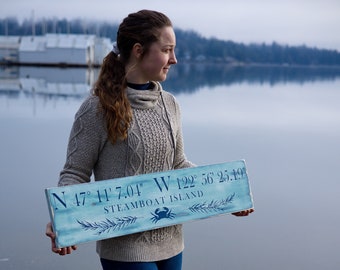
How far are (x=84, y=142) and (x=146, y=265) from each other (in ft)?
1.41

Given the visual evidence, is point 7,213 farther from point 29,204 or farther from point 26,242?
point 26,242

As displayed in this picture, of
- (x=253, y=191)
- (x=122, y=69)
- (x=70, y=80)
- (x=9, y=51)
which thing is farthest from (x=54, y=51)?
(x=122, y=69)

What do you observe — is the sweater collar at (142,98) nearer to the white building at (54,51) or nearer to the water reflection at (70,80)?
the water reflection at (70,80)

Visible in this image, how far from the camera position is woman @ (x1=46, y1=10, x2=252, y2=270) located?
5.26 ft

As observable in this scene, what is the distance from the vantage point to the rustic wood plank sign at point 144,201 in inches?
59.3

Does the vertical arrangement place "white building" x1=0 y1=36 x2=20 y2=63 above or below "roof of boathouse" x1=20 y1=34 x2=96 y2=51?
below

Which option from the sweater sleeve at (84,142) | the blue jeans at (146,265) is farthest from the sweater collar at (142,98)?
the blue jeans at (146,265)

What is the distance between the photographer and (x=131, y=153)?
5.34 feet

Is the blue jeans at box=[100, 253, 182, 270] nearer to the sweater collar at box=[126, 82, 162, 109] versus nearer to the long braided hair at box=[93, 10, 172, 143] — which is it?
the long braided hair at box=[93, 10, 172, 143]

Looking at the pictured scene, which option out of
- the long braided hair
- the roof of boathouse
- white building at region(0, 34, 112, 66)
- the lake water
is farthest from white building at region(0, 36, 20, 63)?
the long braided hair

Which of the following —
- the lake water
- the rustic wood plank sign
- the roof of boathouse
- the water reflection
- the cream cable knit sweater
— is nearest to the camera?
the rustic wood plank sign

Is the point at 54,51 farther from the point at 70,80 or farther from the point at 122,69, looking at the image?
the point at 122,69

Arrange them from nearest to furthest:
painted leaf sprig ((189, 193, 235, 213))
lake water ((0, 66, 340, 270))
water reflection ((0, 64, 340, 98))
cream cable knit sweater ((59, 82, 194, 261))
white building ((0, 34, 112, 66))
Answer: cream cable knit sweater ((59, 82, 194, 261))
painted leaf sprig ((189, 193, 235, 213))
lake water ((0, 66, 340, 270))
water reflection ((0, 64, 340, 98))
white building ((0, 34, 112, 66))

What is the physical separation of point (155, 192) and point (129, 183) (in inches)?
3.9
